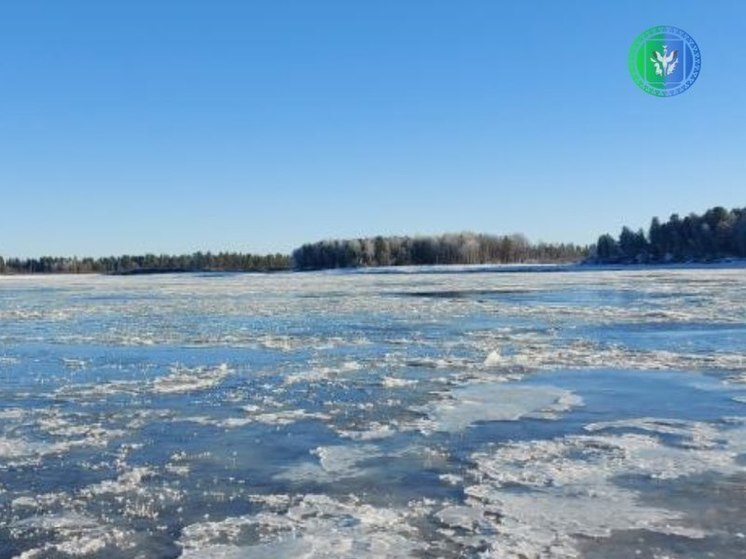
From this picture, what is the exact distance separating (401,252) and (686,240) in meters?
38.1

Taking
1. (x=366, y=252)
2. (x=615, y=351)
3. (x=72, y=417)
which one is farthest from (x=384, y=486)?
(x=366, y=252)

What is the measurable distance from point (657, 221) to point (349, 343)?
76.7 meters

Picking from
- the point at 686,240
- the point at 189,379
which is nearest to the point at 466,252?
the point at 686,240

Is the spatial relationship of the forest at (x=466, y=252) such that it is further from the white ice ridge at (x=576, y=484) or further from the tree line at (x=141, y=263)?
the white ice ridge at (x=576, y=484)

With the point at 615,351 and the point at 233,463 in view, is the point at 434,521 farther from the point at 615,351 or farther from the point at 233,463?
the point at 615,351

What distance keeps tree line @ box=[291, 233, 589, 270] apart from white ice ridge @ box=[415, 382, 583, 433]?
9458 cm

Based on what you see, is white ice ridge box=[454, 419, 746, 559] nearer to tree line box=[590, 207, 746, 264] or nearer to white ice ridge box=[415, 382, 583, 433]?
white ice ridge box=[415, 382, 583, 433]

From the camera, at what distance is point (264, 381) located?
9945 millimetres

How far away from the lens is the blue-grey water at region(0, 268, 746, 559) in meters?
4.45

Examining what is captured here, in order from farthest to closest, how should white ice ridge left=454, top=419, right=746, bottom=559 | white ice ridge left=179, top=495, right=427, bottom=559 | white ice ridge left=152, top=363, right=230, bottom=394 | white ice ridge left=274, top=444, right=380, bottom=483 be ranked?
1. white ice ridge left=152, top=363, right=230, bottom=394
2. white ice ridge left=274, top=444, right=380, bottom=483
3. white ice ridge left=454, top=419, right=746, bottom=559
4. white ice ridge left=179, top=495, right=427, bottom=559

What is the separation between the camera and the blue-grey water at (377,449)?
4449 millimetres

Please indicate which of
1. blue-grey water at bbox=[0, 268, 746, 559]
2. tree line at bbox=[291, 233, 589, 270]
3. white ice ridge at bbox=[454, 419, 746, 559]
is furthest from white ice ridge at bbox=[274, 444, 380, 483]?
tree line at bbox=[291, 233, 589, 270]

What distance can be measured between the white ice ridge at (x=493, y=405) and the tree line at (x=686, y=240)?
70.6m

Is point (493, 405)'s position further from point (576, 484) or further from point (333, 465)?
point (576, 484)
